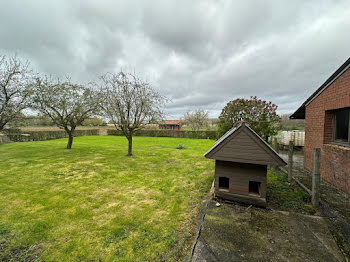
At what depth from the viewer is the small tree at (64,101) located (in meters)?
10.7

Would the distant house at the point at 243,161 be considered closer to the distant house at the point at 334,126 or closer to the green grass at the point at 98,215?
the green grass at the point at 98,215

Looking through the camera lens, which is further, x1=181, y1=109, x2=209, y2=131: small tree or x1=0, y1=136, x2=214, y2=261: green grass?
x1=181, y1=109, x2=209, y2=131: small tree

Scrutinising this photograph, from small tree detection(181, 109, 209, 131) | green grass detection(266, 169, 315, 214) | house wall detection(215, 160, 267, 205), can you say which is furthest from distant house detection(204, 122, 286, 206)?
small tree detection(181, 109, 209, 131)

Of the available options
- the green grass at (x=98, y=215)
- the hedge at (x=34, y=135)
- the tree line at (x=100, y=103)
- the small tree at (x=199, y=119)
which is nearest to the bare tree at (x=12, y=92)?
the tree line at (x=100, y=103)

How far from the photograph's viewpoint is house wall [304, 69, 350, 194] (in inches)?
172

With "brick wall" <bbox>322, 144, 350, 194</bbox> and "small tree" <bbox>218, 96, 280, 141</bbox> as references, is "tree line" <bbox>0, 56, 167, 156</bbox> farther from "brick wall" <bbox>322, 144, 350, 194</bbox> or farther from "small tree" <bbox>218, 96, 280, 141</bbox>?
"brick wall" <bbox>322, 144, 350, 194</bbox>

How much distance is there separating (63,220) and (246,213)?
416cm

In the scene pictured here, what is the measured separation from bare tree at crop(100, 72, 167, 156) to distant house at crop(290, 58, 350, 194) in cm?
853

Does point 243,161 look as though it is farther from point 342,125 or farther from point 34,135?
point 34,135

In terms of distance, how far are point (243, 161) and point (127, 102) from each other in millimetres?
8550

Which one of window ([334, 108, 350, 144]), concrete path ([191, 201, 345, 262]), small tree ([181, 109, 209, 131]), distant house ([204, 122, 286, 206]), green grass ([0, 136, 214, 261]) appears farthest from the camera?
small tree ([181, 109, 209, 131])

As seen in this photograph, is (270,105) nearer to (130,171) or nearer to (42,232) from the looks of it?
(130,171)

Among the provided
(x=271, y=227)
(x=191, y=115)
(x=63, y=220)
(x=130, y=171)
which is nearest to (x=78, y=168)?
(x=130, y=171)

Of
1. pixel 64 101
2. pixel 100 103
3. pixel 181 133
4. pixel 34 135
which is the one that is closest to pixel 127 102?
pixel 100 103
